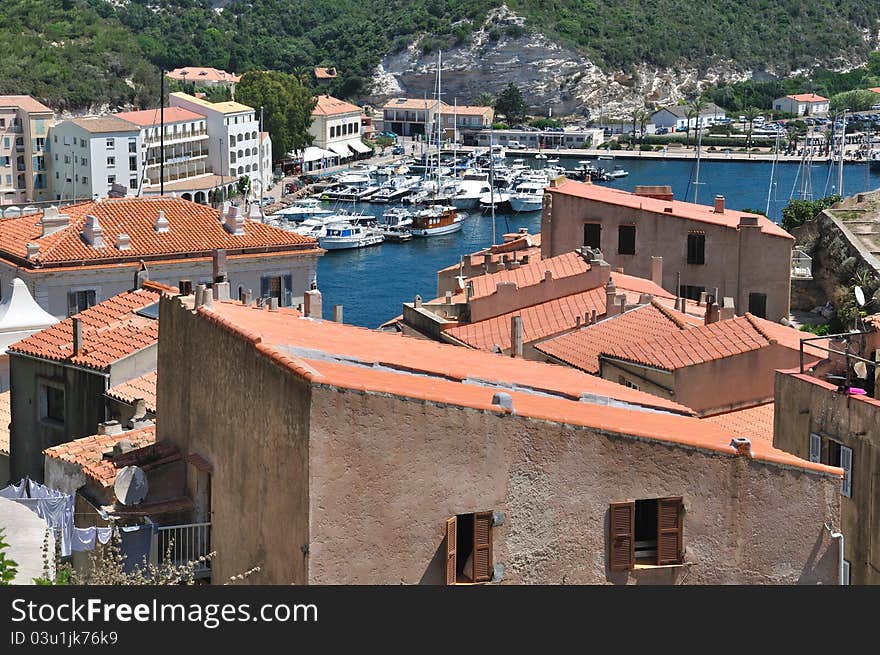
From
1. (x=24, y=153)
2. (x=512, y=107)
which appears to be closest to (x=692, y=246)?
(x=24, y=153)

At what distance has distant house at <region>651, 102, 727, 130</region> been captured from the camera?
150125 mm

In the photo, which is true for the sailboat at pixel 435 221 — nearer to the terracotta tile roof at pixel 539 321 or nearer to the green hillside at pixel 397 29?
the green hillside at pixel 397 29

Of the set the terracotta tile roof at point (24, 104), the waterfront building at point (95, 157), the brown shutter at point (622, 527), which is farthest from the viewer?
the terracotta tile roof at point (24, 104)

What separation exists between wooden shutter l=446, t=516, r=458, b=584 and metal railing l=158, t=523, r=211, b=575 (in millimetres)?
2057

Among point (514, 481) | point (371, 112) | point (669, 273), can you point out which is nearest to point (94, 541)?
point (514, 481)

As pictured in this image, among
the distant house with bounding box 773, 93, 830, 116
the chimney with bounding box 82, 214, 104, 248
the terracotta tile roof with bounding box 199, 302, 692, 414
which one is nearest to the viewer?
the terracotta tile roof with bounding box 199, 302, 692, 414

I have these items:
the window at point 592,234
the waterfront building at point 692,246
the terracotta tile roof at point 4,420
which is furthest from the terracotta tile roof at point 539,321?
the window at point 592,234

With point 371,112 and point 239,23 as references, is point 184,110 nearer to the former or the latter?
point 371,112

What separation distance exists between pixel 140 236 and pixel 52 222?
75.6 inches

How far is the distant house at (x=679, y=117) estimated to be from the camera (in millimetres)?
150125

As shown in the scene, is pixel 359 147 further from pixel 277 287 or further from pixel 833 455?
pixel 833 455

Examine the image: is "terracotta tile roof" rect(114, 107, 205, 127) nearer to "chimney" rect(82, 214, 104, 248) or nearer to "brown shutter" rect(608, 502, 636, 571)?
"chimney" rect(82, 214, 104, 248)

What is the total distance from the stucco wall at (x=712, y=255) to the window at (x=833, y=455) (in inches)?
800

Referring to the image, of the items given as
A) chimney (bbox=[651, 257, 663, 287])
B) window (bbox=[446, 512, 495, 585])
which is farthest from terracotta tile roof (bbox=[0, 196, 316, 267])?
window (bbox=[446, 512, 495, 585])
